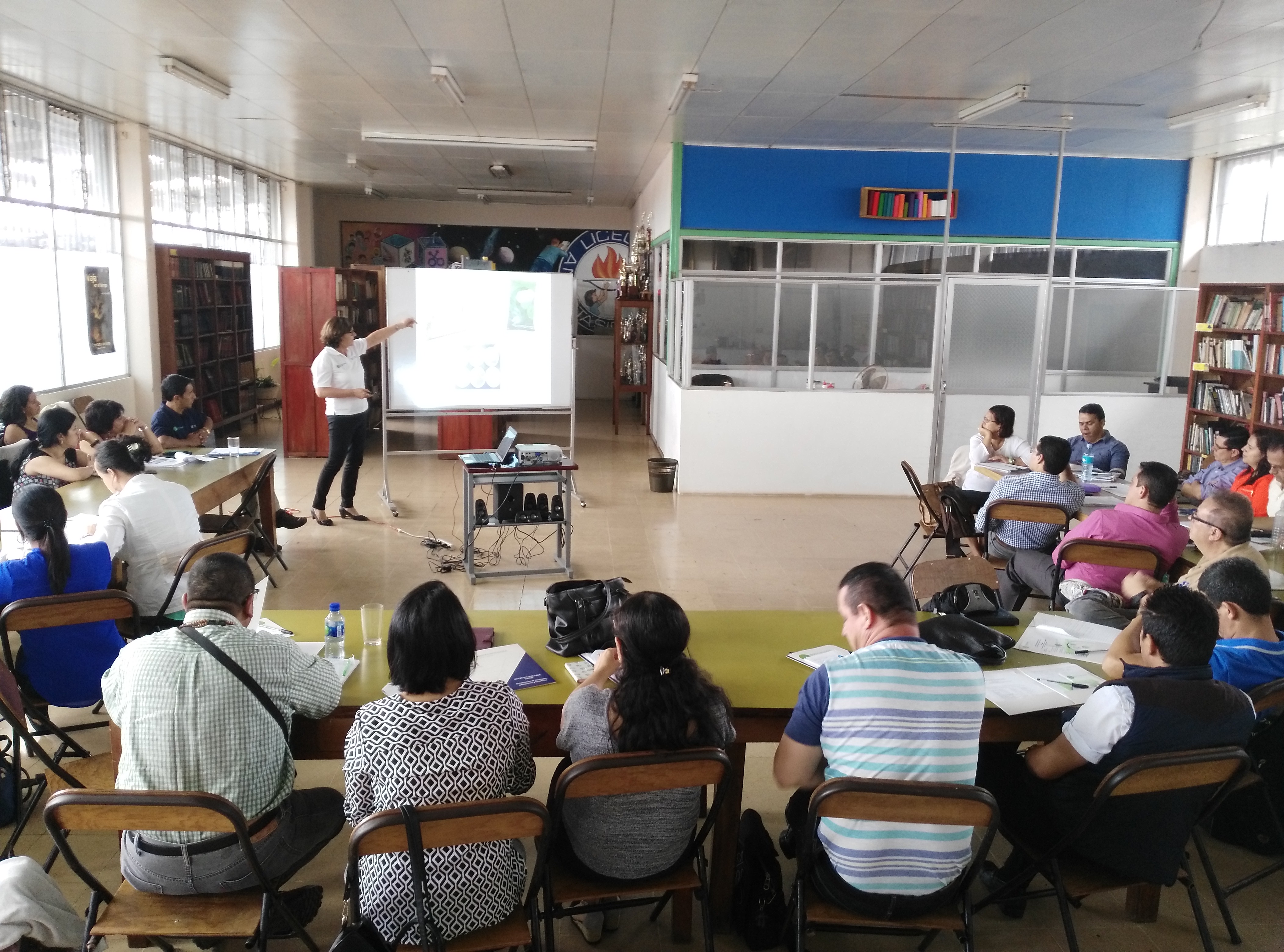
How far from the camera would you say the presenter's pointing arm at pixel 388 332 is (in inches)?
277

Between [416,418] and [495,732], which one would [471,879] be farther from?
[416,418]

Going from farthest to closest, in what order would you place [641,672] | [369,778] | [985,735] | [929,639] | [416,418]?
[416,418] < [929,639] < [985,735] < [641,672] < [369,778]

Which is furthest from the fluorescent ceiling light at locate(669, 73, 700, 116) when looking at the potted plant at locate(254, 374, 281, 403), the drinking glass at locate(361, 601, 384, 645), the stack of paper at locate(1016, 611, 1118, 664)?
the potted plant at locate(254, 374, 281, 403)

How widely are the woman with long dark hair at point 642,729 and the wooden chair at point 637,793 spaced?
0.03 metres

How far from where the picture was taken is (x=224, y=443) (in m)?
10.8

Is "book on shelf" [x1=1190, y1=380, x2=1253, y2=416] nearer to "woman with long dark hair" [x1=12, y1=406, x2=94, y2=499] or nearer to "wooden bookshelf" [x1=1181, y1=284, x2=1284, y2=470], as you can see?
"wooden bookshelf" [x1=1181, y1=284, x2=1284, y2=470]

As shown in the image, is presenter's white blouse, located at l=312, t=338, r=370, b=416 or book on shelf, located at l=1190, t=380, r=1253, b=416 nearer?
presenter's white blouse, located at l=312, t=338, r=370, b=416

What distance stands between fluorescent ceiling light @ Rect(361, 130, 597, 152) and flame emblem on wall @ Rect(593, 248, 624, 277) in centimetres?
657

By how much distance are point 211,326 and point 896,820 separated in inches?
422

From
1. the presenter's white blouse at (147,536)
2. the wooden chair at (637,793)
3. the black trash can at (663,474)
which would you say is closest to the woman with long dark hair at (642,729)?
the wooden chair at (637,793)

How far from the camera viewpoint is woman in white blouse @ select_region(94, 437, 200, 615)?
383 centimetres

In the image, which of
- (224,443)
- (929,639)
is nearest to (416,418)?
(224,443)

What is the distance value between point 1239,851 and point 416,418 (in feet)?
36.9

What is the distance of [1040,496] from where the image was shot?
4.94 meters
